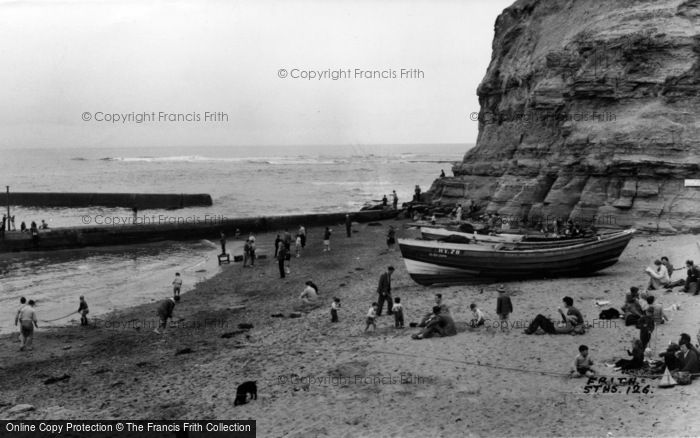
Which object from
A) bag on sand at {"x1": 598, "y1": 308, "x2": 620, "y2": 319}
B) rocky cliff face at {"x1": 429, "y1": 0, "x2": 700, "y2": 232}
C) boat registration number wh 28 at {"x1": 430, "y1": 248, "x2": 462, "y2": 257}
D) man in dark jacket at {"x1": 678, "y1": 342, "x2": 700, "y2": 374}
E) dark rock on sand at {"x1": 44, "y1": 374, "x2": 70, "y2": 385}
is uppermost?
rocky cliff face at {"x1": 429, "y1": 0, "x2": 700, "y2": 232}

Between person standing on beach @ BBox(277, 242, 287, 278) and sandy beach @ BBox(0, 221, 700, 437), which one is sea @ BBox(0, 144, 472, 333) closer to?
sandy beach @ BBox(0, 221, 700, 437)

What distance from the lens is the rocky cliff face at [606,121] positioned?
83.1 feet

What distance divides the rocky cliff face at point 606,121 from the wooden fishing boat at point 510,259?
24.0 ft

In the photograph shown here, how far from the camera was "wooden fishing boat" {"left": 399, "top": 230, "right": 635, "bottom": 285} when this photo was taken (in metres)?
18.9

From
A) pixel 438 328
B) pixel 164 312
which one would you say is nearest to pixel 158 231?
pixel 164 312

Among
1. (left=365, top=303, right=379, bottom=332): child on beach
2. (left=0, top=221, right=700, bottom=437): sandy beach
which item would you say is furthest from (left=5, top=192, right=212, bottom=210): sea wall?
(left=365, top=303, right=379, bottom=332): child on beach

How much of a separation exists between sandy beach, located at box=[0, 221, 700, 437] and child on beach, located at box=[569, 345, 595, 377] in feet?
0.56

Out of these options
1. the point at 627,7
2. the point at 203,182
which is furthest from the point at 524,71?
the point at 203,182

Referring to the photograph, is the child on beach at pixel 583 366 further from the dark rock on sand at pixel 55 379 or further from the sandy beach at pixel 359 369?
the dark rock on sand at pixel 55 379

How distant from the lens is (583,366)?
11.0 m

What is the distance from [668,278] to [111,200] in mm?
52572

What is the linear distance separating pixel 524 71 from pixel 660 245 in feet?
58.2

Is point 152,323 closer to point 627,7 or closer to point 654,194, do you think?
point 654,194

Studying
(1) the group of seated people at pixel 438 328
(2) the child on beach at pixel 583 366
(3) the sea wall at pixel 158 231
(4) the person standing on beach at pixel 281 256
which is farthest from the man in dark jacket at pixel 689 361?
(3) the sea wall at pixel 158 231
